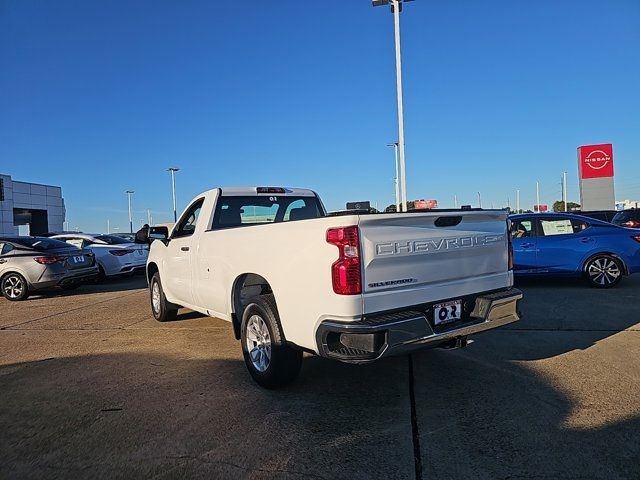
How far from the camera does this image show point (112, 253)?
1367 cm

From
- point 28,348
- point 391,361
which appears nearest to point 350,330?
point 391,361

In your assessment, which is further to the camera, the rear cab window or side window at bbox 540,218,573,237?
side window at bbox 540,218,573,237

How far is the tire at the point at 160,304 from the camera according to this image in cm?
740

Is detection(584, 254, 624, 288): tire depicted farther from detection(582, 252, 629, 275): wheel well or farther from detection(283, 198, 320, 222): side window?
detection(283, 198, 320, 222): side window

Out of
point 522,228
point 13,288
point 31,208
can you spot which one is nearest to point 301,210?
point 522,228

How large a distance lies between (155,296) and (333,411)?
4813mm

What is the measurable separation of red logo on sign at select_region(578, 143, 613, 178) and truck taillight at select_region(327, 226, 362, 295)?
33377 mm

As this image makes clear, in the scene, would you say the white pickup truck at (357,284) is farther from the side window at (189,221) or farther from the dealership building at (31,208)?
the dealership building at (31,208)

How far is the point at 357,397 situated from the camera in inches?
164

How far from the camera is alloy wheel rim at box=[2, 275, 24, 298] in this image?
428 inches

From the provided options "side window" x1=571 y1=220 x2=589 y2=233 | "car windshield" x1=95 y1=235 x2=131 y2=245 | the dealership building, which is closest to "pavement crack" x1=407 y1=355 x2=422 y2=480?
"side window" x1=571 y1=220 x2=589 y2=233

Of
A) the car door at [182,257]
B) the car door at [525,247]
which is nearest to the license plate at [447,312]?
the car door at [182,257]

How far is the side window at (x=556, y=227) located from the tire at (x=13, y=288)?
1144 centimetres

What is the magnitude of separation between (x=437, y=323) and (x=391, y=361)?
1437 mm
